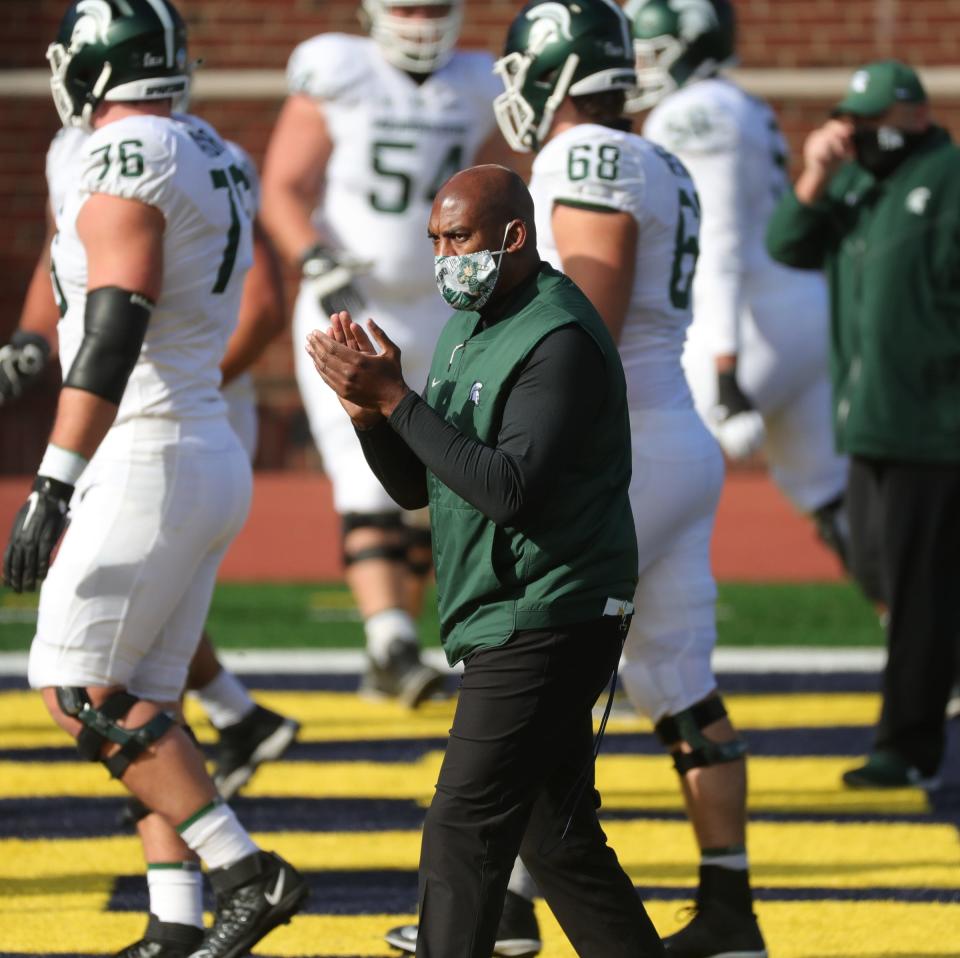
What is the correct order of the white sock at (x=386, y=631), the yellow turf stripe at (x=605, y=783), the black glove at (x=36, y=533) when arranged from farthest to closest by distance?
the white sock at (x=386, y=631)
the yellow turf stripe at (x=605, y=783)
the black glove at (x=36, y=533)

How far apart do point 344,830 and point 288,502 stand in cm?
667

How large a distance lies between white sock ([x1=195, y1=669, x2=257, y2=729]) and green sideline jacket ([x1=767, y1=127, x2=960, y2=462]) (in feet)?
6.29

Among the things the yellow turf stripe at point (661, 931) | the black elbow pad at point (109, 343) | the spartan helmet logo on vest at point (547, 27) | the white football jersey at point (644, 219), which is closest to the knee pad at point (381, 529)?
the yellow turf stripe at point (661, 931)

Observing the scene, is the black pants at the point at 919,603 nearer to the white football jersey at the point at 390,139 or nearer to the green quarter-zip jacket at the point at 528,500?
the white football jersey at the point at 390,139

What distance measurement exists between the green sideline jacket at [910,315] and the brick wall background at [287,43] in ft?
25.3

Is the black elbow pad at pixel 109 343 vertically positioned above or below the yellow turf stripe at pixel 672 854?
above

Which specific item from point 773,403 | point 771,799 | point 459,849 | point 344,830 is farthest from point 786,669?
point 459,849

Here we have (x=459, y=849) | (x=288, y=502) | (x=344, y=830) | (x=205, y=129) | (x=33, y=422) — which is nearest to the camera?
(x=459, y=849)

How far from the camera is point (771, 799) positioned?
5754 millimetres

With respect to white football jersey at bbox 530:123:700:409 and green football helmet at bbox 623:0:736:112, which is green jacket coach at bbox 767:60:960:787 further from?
white football jersey at bbox 530:123:700:409

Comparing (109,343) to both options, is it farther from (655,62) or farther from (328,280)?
(655,62)

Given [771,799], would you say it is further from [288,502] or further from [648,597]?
[288,502]

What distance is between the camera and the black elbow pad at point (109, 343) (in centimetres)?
388

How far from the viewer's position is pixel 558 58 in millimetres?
4238
